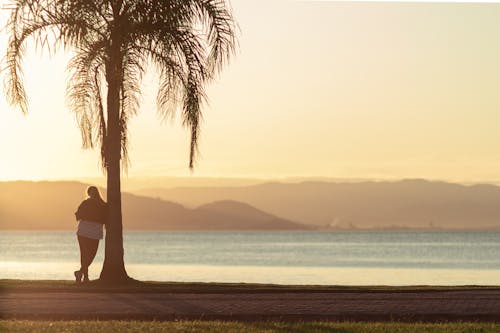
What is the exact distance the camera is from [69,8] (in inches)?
922

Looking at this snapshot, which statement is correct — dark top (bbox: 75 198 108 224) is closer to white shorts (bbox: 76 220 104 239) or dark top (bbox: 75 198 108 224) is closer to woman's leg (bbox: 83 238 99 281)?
white shorts (bbox: 76 220 104 239)

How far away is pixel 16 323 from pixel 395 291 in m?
8.12

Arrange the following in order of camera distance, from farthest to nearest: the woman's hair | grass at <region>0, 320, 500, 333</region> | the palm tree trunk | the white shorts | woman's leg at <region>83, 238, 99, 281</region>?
the palm tree trunk → the woman's hair → the white shorts → woman's leg at <region>83, 238, 99, 281</region> → grass at <region>0, 320, 500, 333</region>

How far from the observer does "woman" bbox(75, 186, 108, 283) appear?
22531 millimetres

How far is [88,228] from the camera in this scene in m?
22.7

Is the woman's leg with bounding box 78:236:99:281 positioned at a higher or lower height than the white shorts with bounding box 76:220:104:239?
lower

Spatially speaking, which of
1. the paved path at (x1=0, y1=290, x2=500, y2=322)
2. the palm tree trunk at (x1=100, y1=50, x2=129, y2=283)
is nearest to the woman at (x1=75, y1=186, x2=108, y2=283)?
the palm tree trunk at (x1=100, y1=50, x2=129, y2=283)

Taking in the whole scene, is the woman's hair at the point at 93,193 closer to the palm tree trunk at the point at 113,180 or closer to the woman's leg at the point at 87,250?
the palm tree trunk at the point at 113,180

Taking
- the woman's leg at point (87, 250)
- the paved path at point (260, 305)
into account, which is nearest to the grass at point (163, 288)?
the woman's leg at point (87, 250)

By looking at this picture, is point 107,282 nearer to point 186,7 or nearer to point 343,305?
point 186,7

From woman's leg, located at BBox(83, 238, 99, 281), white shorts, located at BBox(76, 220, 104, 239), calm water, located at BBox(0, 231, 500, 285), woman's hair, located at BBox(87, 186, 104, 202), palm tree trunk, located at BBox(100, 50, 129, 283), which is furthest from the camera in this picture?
calm water, located at BBox(0, 231, 500, 285)

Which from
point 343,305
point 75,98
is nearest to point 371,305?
point 343,305

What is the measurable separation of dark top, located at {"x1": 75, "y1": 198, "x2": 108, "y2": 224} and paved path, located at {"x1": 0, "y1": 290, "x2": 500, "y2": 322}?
2.93 m

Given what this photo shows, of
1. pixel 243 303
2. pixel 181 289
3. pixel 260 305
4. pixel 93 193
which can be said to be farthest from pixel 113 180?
pixel 260 305
